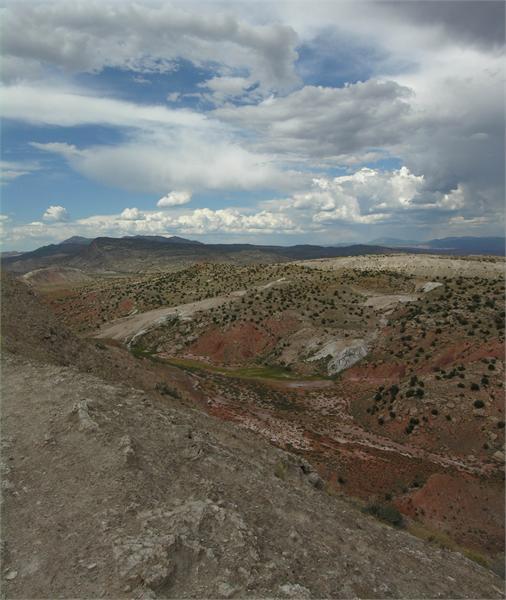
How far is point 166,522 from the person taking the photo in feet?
32.8

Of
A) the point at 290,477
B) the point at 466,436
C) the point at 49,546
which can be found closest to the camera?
the point at 49,546

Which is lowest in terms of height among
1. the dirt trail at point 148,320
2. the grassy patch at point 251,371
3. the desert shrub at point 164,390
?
the grassy patch at point 251,371

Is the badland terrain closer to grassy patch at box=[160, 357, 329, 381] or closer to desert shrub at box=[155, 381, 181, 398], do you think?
desert shrub at box=[155, 381, 181, 398]

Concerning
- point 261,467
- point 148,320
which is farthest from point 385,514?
point 148,320

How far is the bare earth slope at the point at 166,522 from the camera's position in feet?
28.6

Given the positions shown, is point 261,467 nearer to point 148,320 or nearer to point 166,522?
point 166,522

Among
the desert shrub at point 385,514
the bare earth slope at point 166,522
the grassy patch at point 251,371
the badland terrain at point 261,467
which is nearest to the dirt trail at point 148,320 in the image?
the grassy patch at point 251,371

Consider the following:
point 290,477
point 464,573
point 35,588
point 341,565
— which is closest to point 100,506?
point 35,588

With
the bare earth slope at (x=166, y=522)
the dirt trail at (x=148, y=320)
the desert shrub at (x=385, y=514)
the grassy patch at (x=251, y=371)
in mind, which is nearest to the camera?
the bare earth slope at (x=166, y=522)

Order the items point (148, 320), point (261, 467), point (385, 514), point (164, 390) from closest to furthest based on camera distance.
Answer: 1. point (261, 467)
2. point (385, 514)
3. point (164, 390)
4. point (148, 320)

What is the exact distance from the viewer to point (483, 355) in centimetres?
4494

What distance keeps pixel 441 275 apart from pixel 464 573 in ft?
319

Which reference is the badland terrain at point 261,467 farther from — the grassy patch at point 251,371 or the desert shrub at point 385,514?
the grassy patch at point 251,371

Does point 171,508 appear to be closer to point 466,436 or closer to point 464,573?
point 464,573
